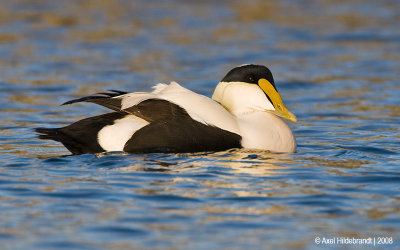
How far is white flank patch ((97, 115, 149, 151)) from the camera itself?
650cm

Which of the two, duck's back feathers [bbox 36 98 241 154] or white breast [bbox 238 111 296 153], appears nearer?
duck's back feathers [bbox 36 98 241 154]

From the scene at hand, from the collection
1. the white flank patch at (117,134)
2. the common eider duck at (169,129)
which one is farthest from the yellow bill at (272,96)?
the white flank patch at (117,134)

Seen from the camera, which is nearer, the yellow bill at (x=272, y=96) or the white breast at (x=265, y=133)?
the white breast at (x=265, y=133)

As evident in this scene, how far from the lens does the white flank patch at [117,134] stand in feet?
21.3

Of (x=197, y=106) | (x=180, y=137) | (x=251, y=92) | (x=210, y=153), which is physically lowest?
(x=210, y=153)

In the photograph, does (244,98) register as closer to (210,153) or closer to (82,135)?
(210,153)

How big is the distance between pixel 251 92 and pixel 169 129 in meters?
0.87

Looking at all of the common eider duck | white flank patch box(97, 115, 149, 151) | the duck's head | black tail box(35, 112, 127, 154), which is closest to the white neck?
the duck's head

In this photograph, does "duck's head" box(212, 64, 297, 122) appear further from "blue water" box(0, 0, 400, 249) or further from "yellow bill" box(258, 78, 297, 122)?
"blue water" box(0, 0, 400, 249)

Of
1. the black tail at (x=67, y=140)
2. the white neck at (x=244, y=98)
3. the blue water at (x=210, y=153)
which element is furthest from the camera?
the white neck at (x=244, y=98)

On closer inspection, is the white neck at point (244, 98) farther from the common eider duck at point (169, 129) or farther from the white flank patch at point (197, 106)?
the white flank patch at point (197, 106)

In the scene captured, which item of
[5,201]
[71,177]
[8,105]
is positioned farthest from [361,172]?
[8,105]

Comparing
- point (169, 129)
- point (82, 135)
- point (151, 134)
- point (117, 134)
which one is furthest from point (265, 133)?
point (82, 135)

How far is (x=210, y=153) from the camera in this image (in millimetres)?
6461
